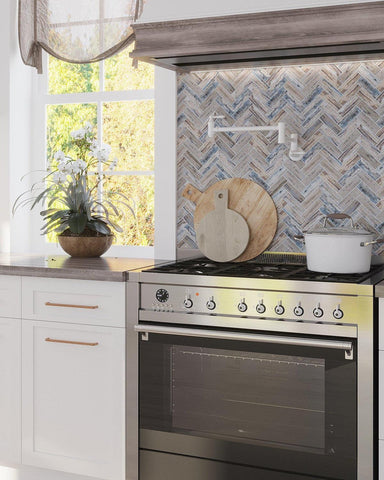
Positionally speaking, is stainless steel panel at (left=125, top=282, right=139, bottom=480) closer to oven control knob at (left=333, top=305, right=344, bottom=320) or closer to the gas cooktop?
the gas cooktop

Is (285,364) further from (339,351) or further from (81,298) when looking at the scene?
(81,298)

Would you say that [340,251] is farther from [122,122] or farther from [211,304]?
[122,122]

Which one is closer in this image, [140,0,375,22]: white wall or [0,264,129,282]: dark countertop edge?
[140,0,375,22]: white wall

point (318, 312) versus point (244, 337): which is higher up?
point (318, 312)

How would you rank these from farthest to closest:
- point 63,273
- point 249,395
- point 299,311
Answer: point 63,273 < point 249,395 < point 299,311

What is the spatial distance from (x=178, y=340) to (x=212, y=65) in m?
1.30

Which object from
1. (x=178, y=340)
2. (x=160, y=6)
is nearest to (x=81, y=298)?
(x=178, y=340)

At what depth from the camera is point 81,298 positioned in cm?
281

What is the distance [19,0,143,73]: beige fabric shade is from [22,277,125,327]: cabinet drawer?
1220mm

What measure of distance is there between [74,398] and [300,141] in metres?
1.51

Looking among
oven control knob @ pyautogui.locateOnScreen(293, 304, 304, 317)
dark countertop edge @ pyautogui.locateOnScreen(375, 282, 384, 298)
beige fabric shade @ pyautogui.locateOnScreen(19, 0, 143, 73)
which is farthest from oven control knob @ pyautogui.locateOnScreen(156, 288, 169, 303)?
beige fabric shade @ pyautogui.locateOnScreen(19, 0, 143, 73)

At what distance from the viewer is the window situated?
3666mm

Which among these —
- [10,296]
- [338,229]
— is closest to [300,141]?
[338,229]

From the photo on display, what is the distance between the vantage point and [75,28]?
3.43m
